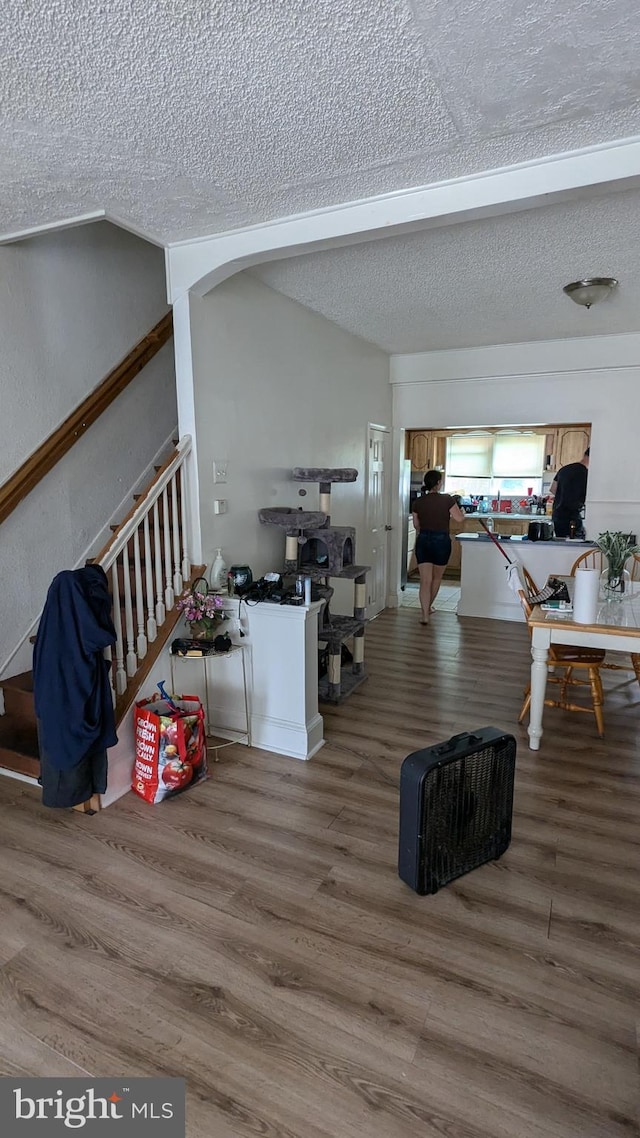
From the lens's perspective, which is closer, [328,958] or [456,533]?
[328,958]

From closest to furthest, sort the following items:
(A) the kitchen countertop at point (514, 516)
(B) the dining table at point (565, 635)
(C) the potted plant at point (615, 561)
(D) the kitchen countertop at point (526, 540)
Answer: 1. (B) the dining table at point (565, 635)
2. (C) the potted plant at point (615, 561)
3. (D) the kitchen countertop at point (526, 540)
4. (A) the kitchen countertop at point (514, 516)

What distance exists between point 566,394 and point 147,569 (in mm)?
4421

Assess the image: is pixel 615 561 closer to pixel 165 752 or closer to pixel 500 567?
pixel 500 567

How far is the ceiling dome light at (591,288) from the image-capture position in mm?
3570

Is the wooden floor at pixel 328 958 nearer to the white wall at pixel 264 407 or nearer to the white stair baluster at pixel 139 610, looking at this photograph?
the white stair baluster at pixel 139 610

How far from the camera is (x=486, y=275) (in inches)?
138

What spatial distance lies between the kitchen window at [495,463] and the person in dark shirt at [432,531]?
2849 mm

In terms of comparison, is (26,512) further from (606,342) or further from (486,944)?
(606,342)

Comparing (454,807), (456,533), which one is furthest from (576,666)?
(456,533)

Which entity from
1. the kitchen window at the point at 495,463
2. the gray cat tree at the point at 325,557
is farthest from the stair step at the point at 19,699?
the kitchen window at the point at 495,463

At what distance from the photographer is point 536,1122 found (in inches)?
52.6

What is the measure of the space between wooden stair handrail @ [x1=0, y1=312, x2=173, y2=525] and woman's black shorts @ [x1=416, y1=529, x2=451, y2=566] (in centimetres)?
293

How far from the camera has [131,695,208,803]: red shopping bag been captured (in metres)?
2.59

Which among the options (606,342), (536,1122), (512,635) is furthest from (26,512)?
(606,342)
